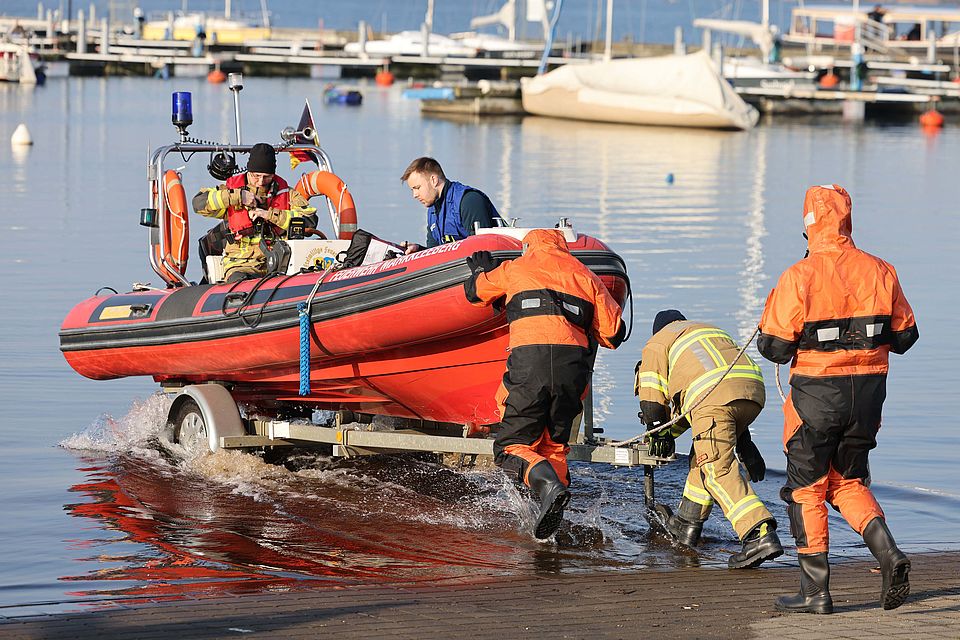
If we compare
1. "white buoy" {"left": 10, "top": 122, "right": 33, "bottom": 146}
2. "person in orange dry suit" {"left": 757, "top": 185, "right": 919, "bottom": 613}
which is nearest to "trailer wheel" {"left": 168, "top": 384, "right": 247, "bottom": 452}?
"person in orange dry suit" {"left": 757, "top": 185, "right": 919, "bottom": 613}

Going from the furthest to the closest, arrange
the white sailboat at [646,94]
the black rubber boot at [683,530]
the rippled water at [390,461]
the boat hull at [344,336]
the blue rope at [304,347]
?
the white sailboat at [646,94] → the blue rope at [304,347] → the boat hull at [344,336] → the black rubber boot at [683,530] → the rippled water at [390,461]

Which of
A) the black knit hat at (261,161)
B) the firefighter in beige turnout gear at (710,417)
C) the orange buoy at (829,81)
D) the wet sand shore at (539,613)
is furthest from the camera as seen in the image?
the orange buoy at (829,81)

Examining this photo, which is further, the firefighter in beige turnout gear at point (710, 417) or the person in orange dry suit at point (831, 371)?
the firefighter in beige turnout gear at point (710, 417)

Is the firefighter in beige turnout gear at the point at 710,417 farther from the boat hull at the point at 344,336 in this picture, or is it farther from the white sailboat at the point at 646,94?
the white sailboat at the point at 646,94

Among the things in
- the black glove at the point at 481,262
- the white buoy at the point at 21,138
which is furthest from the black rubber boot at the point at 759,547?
the white buoy at the point at 21,138

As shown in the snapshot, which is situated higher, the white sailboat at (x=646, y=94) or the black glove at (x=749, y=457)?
the white sailboat at (x=646, y=94)

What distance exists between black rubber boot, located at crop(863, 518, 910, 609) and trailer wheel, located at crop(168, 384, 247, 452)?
3.48m

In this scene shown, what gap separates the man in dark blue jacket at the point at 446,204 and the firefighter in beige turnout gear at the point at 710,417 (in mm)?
1534

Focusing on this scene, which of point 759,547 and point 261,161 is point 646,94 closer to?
point 261,161

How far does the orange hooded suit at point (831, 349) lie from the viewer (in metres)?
4.86

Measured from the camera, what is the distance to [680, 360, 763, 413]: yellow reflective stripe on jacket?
5773 millimetres

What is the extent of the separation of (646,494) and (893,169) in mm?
22659

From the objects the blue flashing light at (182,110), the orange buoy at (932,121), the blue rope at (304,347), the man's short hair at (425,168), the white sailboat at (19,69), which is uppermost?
the white sailboat at (19,69)

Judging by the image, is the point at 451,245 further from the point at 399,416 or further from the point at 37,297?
the point at 37,297
